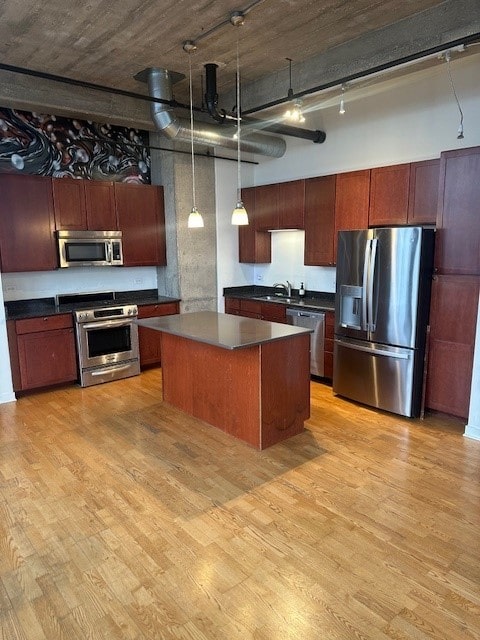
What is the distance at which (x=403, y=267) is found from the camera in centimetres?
380

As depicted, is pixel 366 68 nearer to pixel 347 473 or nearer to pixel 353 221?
pixel 353 221

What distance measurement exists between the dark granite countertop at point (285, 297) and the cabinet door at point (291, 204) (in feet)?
3.09

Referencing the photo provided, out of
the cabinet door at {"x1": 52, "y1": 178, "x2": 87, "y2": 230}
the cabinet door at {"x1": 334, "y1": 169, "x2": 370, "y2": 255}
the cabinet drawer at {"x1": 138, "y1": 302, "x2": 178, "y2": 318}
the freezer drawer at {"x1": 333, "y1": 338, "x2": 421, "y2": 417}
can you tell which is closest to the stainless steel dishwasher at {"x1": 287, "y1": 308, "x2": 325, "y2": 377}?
the freezer drawer at {"x1": 333, "y1": 338, "x2": 421, "y2": 417}

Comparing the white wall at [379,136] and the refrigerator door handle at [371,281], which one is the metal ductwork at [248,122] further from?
the refrigerator door handle at [371,281]

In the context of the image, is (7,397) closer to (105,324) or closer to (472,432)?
(105,324)

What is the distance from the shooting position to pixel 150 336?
556 cm

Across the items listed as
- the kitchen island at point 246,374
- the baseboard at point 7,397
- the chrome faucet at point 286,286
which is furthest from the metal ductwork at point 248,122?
the baseboard at point 7,397

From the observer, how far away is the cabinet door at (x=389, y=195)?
425cm

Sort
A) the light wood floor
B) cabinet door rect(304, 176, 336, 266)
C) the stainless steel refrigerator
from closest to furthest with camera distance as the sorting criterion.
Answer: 1. the light wood floor
2. the stainless steel refrigerator
3. cabinet door rect(304, 176, 336, 266)

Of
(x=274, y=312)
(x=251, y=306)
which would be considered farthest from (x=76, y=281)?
(x=274, y=312)

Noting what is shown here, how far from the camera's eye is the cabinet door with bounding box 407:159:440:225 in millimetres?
4008

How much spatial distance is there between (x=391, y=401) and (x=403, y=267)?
127cm

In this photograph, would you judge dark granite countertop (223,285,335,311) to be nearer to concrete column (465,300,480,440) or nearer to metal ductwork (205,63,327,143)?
concrete column (465,300,480,440)

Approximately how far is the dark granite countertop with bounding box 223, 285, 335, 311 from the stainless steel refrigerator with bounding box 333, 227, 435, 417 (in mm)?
618
